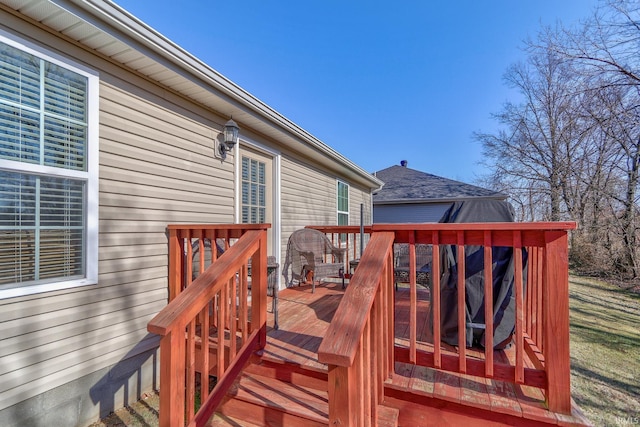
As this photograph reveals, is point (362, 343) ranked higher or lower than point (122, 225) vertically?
lower

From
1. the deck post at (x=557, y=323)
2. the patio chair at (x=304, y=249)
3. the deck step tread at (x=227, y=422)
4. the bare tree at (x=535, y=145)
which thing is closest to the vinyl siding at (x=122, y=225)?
the deck step tread at (x=227, y=422)

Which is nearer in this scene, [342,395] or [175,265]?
[342,395]

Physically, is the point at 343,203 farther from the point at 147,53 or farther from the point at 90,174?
the point at 90,174

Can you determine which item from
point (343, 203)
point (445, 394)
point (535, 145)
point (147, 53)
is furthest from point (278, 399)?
point (535, 145)

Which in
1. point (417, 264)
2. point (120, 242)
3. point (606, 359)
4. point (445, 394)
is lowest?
point (606, 359)

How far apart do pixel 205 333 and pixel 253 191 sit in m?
2.73

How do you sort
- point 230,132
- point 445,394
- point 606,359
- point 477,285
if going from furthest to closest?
point 230,132 → point 606,359 → point 477,285 → point 445,394

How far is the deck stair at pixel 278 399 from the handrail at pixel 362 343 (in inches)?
14.8

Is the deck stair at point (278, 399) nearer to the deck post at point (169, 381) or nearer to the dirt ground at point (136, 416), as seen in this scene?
the deck post at point (169, 381)

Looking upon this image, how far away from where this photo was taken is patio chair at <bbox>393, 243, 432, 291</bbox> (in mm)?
4089

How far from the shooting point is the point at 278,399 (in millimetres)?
1992

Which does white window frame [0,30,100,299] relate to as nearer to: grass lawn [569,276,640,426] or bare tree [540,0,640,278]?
grass lawn [569,276,640,426]

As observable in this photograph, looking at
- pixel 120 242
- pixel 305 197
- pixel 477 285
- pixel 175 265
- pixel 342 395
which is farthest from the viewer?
pixel 305 197

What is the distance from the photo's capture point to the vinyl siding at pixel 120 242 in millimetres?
2021
